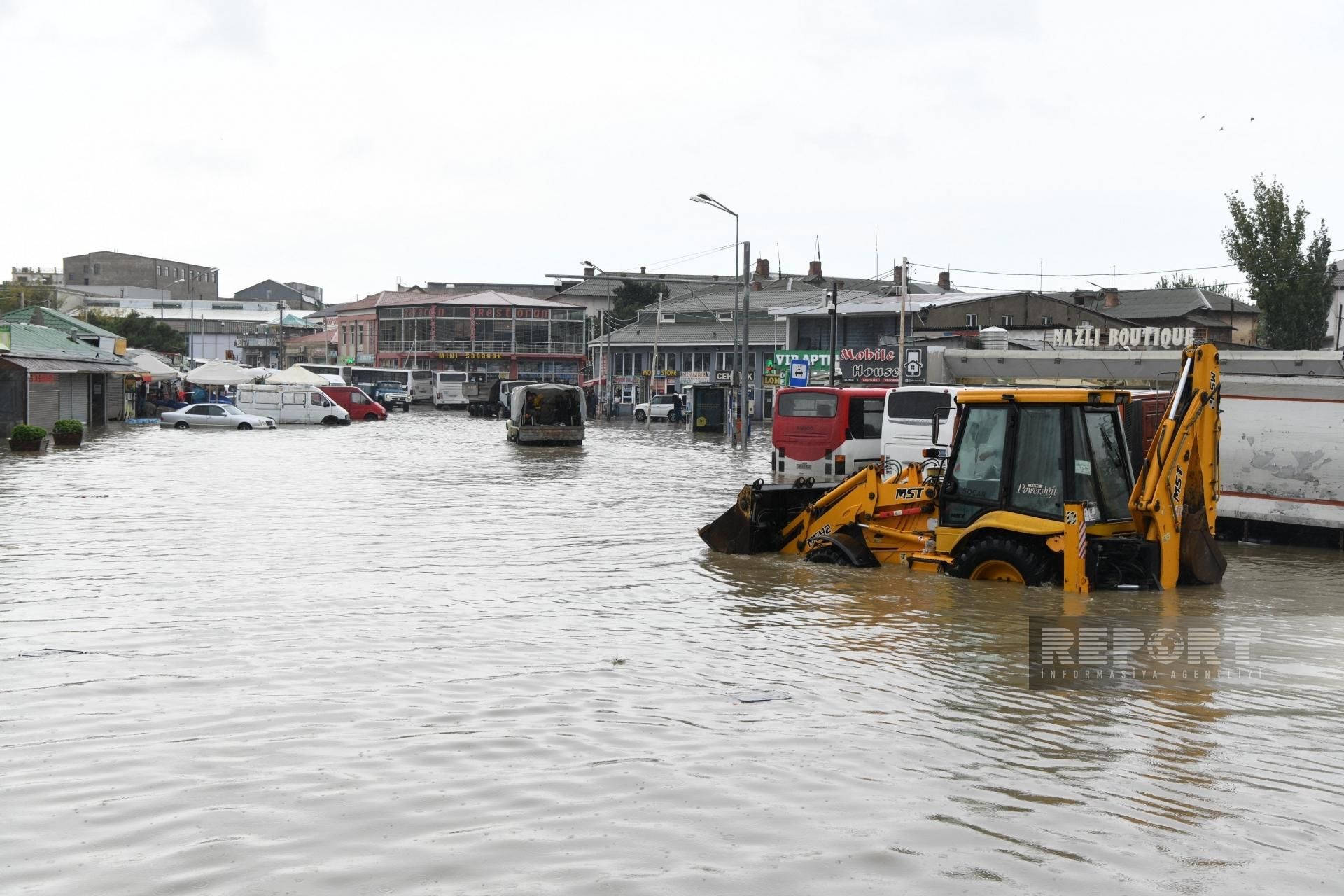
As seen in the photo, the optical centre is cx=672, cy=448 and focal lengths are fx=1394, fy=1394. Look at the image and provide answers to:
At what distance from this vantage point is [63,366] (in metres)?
52.2

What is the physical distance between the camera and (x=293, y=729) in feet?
28.2

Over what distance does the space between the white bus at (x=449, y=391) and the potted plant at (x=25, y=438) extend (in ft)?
173

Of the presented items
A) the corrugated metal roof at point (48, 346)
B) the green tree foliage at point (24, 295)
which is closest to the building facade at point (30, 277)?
the green tree foliage at point (24, 295)

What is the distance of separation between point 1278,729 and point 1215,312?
71404 millimetres

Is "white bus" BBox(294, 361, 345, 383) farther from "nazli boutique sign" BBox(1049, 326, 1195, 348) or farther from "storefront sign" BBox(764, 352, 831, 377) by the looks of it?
"nazli boutique sign" BBox(1049, 326, 1195, 348)

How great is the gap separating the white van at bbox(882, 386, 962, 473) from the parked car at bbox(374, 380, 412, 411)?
66152mm

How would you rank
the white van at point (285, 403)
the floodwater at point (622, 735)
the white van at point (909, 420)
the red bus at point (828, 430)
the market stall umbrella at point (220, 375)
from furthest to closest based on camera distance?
the market stall umbrella at point (220, 375) < the white van at point (285, 403) < the red bus at point (828, 430) < the white van at point (909, 420) < the floodwater at point (622, 735)

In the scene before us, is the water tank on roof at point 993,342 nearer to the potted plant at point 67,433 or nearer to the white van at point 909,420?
the white van at point 909,420

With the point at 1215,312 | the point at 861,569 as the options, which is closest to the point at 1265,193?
the point at 1215,312

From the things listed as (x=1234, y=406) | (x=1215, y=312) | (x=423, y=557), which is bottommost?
(x=423, y=557)

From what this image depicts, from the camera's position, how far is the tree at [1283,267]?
52.1 m

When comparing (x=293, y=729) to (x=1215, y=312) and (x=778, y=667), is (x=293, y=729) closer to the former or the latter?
(x=778, y=667)
